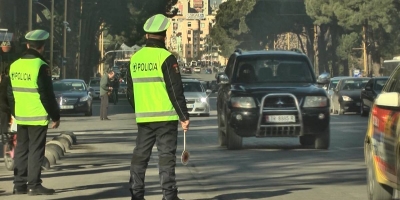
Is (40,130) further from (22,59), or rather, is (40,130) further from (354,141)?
(354,141)

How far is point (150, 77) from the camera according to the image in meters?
10.3

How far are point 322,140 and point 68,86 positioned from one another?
80.6 feet

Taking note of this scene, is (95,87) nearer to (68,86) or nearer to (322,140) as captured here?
(68,86)

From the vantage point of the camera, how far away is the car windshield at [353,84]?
142ft

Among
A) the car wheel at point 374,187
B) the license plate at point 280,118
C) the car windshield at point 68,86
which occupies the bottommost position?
the car windshield at point 68,86

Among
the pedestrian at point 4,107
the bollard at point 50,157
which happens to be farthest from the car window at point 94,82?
the pedestrian at point 4,107

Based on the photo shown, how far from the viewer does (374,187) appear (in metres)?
10.5

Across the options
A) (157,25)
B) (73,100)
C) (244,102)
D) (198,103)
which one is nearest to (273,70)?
(244,102)

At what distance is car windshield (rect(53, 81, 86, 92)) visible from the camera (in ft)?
141

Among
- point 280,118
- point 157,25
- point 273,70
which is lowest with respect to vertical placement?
point 280,118

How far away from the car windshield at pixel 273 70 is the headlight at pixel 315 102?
3.33ft

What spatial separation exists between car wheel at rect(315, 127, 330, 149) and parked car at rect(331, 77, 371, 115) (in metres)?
21.5

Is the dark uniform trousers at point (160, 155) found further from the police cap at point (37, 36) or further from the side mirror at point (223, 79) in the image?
the side mirror at point (223, 79)

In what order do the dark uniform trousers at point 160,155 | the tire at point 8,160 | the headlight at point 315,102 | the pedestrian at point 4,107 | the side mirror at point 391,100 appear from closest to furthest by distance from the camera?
the side mirror at point 391,100
the dark uniform trousers at point 160,155
the tire at point 8,160
the pedestrian at point 4,107
the headlight at point 315,102
